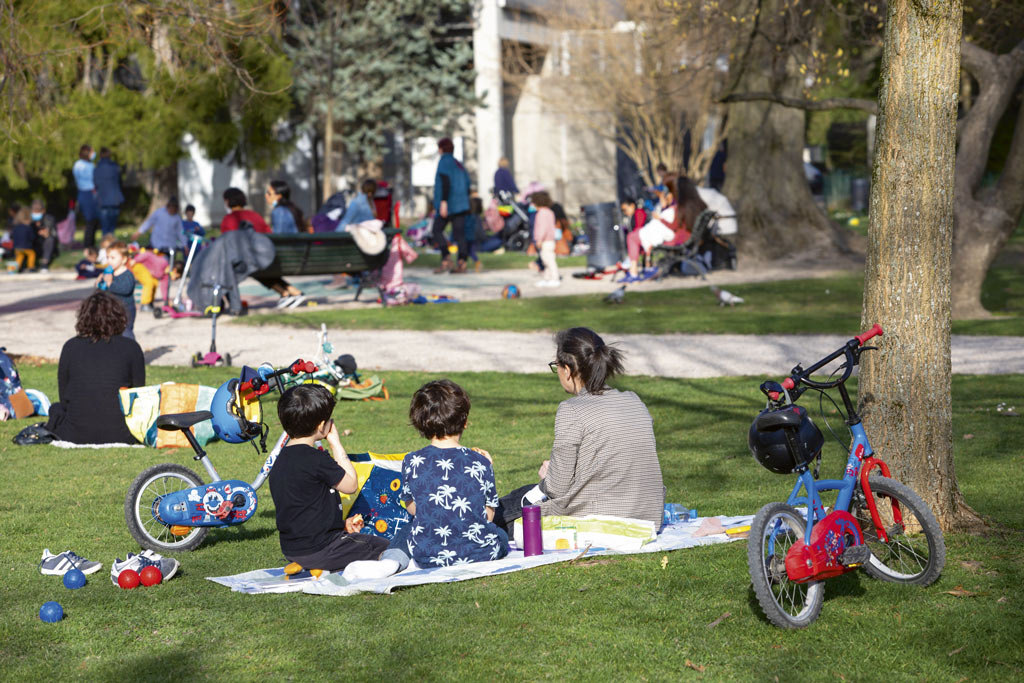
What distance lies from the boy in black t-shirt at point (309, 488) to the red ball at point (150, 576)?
566 mm

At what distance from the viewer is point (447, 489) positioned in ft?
18.1

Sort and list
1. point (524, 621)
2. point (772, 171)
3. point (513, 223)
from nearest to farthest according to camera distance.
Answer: point (524, 621) → point (772, 171) → point (513, 223)

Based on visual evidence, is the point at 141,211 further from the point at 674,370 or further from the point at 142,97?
the point at 674,370

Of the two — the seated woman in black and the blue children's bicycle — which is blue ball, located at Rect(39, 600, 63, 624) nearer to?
the blue children's bicycle

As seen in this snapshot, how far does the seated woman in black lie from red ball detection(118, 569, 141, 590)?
10.8ft

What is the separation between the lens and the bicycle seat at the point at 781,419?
15.8 ft

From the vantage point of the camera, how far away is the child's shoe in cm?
571

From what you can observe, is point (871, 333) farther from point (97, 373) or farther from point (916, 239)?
point (97, 373)

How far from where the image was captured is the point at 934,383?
18.8ft

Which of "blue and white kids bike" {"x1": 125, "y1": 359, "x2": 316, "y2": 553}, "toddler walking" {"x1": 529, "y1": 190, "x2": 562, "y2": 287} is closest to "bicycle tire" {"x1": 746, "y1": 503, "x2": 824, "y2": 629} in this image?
"blue and white kids bike" {"x1": 125, "y1": 359, "x2": 316, "y2": 553}

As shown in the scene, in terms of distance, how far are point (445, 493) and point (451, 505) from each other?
2.9 inches

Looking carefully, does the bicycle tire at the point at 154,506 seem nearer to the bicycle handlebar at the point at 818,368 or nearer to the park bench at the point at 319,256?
the bicycle handlebar at the point at 818,368

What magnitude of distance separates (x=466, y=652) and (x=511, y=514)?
1.63 metres

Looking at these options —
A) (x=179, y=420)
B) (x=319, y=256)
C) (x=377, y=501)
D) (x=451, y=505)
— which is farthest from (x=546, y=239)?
(x=451, y=505)
